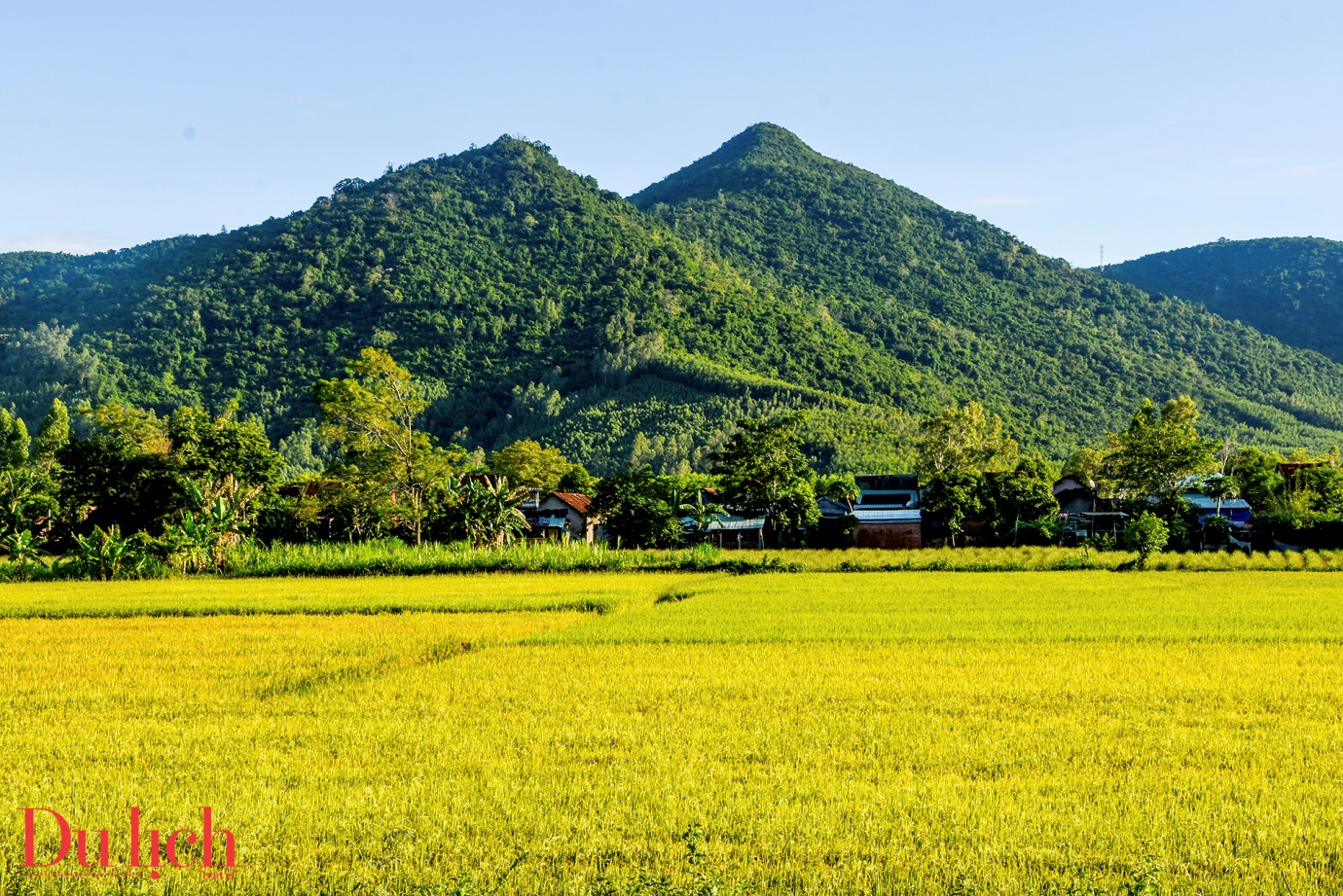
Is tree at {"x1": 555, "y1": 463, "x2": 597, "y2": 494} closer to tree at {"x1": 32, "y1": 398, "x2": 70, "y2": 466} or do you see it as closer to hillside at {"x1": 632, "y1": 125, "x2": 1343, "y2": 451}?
tree at {"x1": 32, "y1": 398, "x2": 70, "y2": 466}

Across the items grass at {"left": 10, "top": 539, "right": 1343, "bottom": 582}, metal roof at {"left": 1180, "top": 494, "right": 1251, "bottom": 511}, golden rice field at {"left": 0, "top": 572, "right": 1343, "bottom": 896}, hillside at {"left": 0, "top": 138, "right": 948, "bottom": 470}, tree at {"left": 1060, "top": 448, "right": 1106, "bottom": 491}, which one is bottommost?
grass at {"left": 10, "top": 539, "right": 1343, "bottom": 582}

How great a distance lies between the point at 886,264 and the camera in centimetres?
17688

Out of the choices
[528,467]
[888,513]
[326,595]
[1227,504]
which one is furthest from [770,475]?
[1227,504]

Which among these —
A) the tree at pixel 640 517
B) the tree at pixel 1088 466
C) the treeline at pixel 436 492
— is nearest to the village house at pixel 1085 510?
the treeline at pixel 436 492

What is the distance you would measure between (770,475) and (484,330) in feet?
315

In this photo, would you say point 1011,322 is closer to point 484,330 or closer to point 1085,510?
point 484,330

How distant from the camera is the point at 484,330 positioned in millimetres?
141625

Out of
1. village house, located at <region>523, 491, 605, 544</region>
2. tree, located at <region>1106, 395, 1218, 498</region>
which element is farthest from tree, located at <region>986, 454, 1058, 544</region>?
village house, located at <region>523, 491, 605, 544</region>

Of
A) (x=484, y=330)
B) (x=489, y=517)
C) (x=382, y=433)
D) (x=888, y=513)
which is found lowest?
(x=888, y=513)

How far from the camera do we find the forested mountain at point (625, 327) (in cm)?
11581

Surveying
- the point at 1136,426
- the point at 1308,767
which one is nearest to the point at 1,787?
the point at 1308,767

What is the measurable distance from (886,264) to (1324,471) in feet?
426

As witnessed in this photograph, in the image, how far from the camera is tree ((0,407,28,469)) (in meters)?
63.9

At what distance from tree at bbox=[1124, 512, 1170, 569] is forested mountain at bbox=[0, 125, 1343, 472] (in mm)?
42078
